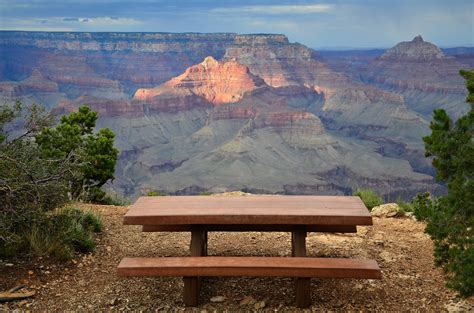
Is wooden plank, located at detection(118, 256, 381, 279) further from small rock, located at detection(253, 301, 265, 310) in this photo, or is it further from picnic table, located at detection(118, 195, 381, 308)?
small rock, located at detection(253, 301, 265, 310)

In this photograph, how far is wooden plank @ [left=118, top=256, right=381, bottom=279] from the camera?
4.59 m

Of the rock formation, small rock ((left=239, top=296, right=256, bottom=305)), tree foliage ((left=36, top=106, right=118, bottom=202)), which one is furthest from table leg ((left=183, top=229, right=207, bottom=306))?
the rock formation

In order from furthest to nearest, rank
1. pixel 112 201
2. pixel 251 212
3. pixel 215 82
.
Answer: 1. pixel 215 82
2. pixel 112 201
3. pixel 251 212

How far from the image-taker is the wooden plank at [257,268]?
4.59 meters

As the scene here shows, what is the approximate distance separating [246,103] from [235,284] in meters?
119

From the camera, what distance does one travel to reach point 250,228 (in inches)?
213

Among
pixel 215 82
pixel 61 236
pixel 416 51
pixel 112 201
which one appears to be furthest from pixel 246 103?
pixel 61 236

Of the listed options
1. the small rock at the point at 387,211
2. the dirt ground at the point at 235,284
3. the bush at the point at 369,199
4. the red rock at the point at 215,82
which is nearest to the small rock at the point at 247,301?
the dirt ground at the point at 235,284

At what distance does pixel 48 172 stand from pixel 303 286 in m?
3.18

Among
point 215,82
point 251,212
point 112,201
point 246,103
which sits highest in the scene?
point 251,212

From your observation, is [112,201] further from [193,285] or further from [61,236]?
[193,285]

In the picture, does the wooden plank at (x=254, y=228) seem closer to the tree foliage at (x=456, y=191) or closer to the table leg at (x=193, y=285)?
the table leg at (x=193, y=285)

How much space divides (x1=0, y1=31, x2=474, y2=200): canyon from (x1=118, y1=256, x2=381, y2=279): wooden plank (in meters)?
70.9

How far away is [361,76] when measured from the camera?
574 ft
